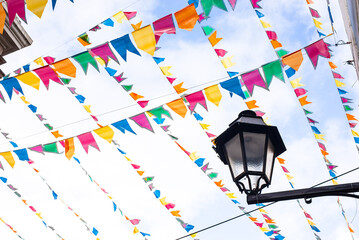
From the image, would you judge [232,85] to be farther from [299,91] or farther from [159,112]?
[299,91]

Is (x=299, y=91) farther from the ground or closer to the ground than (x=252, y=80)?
closer to the ground

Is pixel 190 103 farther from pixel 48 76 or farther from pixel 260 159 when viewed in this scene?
pixel 260 159

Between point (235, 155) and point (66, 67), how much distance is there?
16.6 ft

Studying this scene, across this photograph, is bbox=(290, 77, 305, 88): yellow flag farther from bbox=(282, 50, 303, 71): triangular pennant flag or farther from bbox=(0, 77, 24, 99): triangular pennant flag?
bbox=(0, 77, 24, 99): triangular pennant flag

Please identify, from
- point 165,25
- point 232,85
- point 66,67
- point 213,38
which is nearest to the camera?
point 165,25

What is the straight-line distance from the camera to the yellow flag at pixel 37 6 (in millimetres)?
6117

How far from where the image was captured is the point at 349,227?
10.7 meters

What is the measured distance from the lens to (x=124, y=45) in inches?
286

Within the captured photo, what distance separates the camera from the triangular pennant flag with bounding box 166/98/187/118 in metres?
8.05

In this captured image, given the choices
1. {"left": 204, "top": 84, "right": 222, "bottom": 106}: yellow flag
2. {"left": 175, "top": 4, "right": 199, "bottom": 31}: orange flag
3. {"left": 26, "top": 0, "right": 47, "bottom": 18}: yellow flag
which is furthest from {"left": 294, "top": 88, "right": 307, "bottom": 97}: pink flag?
{"left": 26, "top": 0, "right": 47, "bottom": 18}: yellow flag

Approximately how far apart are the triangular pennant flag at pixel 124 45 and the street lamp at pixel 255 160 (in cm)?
439

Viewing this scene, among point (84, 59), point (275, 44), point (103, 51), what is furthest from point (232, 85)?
point (84, 59)

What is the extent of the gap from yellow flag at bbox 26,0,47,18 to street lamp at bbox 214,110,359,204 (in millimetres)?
3925

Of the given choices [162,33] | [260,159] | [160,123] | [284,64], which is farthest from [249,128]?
[160,123]
